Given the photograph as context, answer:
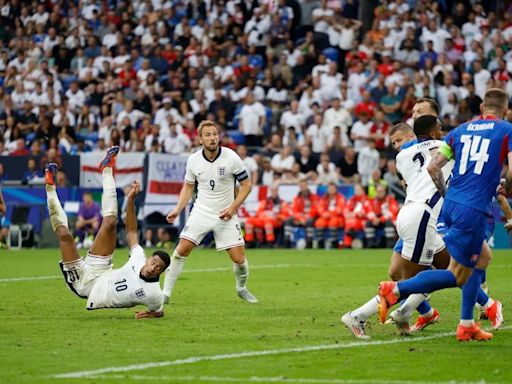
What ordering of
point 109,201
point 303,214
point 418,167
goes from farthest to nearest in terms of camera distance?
1. point 303,214
2. point 109,201
3. point 418,167

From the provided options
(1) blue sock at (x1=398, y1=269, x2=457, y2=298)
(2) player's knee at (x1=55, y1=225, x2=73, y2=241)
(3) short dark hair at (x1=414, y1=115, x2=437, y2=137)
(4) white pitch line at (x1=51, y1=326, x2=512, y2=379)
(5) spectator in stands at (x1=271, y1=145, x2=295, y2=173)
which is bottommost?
(5) spectator in stands at (x1=271, y1=145, x2=295, y2=173)

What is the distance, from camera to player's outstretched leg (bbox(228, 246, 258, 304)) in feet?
48.7

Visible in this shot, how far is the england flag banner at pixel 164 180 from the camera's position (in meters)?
28.3

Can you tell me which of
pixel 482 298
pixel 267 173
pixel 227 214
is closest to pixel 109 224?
pixel 227 214

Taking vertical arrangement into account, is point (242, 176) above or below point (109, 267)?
above

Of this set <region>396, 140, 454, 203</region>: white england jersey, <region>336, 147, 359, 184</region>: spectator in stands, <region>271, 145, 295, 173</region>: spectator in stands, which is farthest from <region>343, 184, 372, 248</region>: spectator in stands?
<region>396, 140, 454, 203</region>: white england jersey

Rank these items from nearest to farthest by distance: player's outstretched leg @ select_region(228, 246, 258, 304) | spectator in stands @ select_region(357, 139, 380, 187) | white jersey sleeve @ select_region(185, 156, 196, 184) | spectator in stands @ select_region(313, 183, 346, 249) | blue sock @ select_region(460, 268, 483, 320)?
blue sock @ select_region(460, 268, 483, 320) < player's outstretched leg @ select_region(228, 246, 258, 304) < white jersey sleeve @ select_region(185, 156, 196, 184) < spectator in stands @ select_region(313, 183, 346, 249) < spectator in stands @ select_region(357, 139, 380, 187)

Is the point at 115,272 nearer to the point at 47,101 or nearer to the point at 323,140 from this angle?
the point at 323,140

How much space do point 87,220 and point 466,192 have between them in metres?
19.2

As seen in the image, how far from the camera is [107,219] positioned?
13320mm

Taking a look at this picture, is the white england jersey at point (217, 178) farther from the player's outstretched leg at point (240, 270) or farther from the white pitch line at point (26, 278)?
the white pitch line at point (26, 278)

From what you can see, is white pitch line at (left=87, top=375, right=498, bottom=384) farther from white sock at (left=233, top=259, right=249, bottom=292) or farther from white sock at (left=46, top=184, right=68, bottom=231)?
white sock at (left=233, top=259, right=249, bottom=292)

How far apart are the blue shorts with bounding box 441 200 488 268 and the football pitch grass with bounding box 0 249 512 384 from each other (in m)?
0.81

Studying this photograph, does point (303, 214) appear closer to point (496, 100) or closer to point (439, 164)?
point (496, 100)
